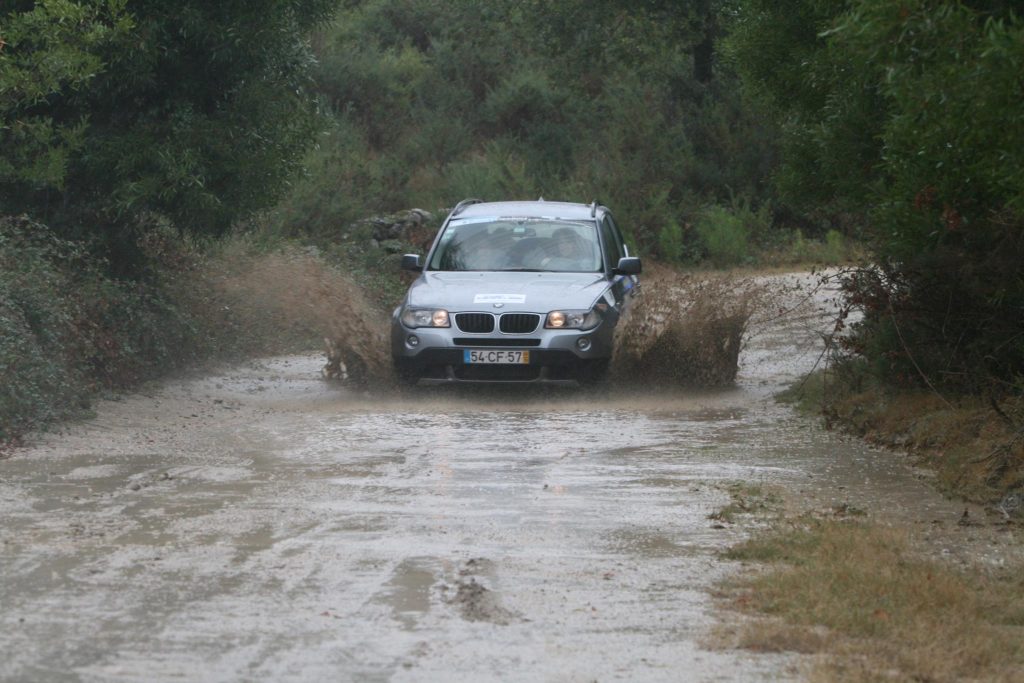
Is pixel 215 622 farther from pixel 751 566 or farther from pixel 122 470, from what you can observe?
pixel 122 470

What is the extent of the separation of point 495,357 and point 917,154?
5.35m

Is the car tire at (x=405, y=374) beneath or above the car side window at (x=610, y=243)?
beneath

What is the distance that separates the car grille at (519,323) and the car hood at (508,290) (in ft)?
0.19

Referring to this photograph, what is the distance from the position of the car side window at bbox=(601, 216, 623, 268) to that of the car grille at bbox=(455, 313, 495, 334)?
1.81 meters

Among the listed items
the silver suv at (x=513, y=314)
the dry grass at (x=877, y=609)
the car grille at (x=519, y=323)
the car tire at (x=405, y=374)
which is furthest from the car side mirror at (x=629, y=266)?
the dry grass at (x=877, y=609)

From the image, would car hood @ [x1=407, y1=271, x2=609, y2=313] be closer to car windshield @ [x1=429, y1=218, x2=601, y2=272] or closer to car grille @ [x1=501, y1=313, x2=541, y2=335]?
car grille @ [x1=501, y1=313, x2=541, y2=335]

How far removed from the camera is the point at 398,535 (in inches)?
310

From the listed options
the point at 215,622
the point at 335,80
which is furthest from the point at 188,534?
the point at 335,80

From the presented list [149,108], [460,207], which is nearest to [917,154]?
[460,207]

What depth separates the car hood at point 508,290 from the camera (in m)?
13.9

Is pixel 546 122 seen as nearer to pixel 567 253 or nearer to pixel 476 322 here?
pixel 567 253

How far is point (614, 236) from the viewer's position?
16.2 m

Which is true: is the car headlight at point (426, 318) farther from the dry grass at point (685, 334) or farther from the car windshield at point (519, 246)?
the dry grass at point (685, 334)

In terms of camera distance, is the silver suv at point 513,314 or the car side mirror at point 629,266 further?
the car side mirror at point 629,266
